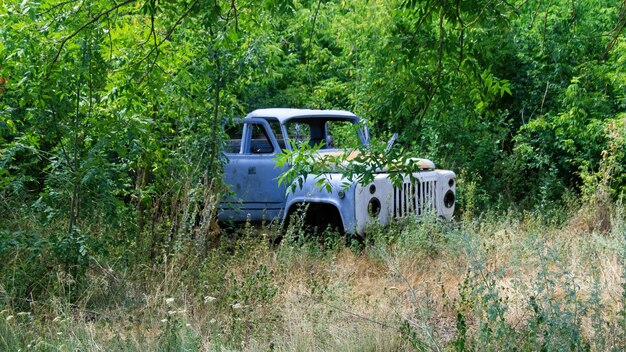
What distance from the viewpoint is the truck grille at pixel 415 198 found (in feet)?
29.7

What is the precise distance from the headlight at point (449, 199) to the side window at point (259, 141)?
81.9 inches

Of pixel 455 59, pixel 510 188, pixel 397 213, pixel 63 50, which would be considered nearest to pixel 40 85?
pixel 63 50

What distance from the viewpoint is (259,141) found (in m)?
9.57

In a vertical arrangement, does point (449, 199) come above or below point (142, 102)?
below

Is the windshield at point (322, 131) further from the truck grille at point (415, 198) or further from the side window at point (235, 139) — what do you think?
the truck grille at point (415, 198)

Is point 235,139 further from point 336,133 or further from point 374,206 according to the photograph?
point 374,206

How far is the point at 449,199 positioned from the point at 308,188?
184 cm

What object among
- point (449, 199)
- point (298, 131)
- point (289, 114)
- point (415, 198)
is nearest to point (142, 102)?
point (289, 114)

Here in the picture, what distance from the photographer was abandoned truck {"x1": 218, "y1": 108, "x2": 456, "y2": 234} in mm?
8703

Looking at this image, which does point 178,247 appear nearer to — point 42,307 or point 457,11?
point 42,307

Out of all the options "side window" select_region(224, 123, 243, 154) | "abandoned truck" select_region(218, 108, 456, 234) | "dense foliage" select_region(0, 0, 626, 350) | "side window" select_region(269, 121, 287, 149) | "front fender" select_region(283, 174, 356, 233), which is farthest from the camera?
"side window" select_region(224, 123, 243, 154)

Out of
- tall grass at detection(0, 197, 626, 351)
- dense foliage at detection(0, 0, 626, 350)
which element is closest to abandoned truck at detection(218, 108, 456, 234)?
tall grass at detection(0, 197, 626, 351)

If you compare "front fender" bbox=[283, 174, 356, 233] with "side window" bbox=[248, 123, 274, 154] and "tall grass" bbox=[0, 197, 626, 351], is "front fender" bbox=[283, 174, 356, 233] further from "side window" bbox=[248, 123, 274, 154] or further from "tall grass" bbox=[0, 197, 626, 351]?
"side window" bbox=[248, 123, 274, 154]

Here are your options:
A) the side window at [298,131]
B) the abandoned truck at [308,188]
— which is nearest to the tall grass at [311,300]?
the abandoned truck at [308,188]
